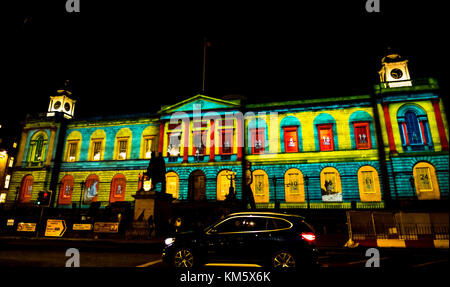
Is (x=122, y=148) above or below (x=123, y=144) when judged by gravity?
below

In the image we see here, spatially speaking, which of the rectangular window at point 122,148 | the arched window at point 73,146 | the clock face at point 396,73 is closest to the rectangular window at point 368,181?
the clock face at point 396,73

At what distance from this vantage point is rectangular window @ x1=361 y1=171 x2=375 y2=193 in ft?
89.5

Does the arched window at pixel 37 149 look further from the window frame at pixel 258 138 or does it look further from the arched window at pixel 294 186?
the arched window at pixel 294 186

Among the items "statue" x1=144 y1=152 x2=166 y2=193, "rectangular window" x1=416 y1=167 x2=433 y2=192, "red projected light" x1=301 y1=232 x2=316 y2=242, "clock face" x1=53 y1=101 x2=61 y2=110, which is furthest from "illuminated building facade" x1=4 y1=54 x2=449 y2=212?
"red projected light" x1=301 y1=232 x2=316 y2=242

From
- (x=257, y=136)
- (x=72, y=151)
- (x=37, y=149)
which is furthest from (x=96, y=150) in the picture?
(x=257, y=136)

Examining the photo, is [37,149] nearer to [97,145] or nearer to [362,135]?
[97,145]

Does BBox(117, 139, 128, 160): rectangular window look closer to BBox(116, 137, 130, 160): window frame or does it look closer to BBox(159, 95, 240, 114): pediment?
BBox(116, 137, 130, 160): window frame

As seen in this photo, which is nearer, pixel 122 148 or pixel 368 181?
pixel 368 181

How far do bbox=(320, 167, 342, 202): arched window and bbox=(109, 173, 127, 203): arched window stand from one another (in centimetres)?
2452

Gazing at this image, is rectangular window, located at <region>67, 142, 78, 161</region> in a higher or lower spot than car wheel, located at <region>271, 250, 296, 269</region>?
higher

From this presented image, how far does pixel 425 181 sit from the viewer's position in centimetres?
2567

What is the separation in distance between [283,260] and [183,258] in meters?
2.58
